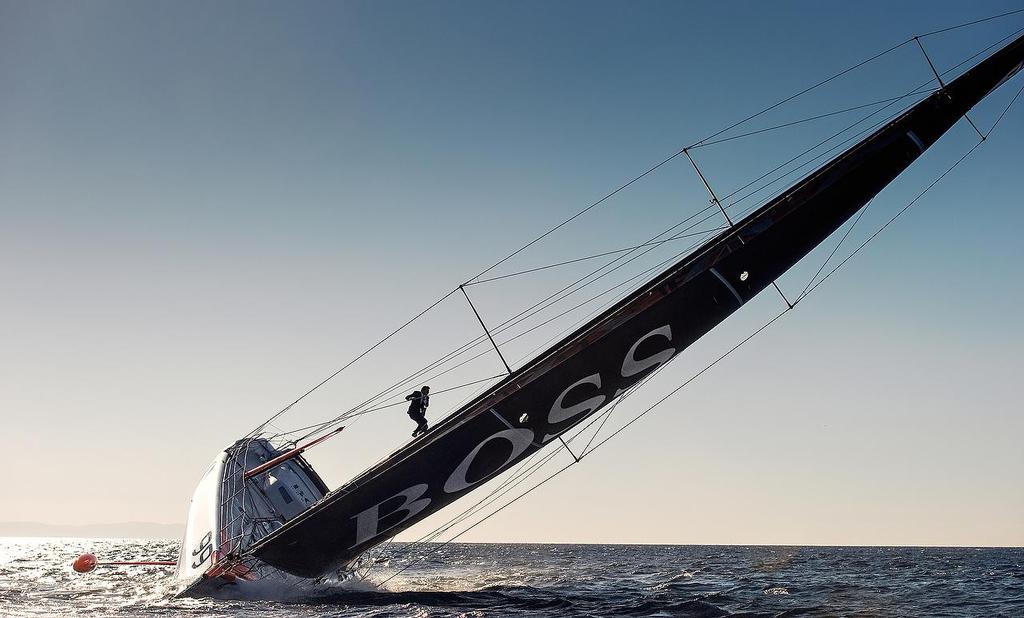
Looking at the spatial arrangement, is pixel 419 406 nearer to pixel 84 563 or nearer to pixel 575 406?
pixel 575 406

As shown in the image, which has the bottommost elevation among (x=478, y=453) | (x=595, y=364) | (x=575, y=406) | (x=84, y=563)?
(x=84, y=563)

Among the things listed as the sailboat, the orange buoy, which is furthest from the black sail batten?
the orange buoy

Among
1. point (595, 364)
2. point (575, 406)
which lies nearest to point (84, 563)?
point (575, 406)

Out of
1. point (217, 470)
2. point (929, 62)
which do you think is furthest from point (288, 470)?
point (929, 62)

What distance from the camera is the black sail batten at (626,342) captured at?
39.6 feet

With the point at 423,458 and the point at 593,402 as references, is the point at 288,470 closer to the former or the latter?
the point at 423,458

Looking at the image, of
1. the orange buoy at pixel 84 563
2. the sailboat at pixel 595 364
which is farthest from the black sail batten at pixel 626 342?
the orange buoy at pixel 84 563

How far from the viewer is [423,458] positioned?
13.8m

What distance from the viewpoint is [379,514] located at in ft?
47.7

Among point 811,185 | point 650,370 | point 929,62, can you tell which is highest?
point 929,62

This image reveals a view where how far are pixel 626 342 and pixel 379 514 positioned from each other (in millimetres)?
5897

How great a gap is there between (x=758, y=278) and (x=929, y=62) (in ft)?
13.4

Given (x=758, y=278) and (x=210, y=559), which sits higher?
(x=758, y=278)

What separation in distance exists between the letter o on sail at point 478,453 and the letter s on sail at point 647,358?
216 cm
